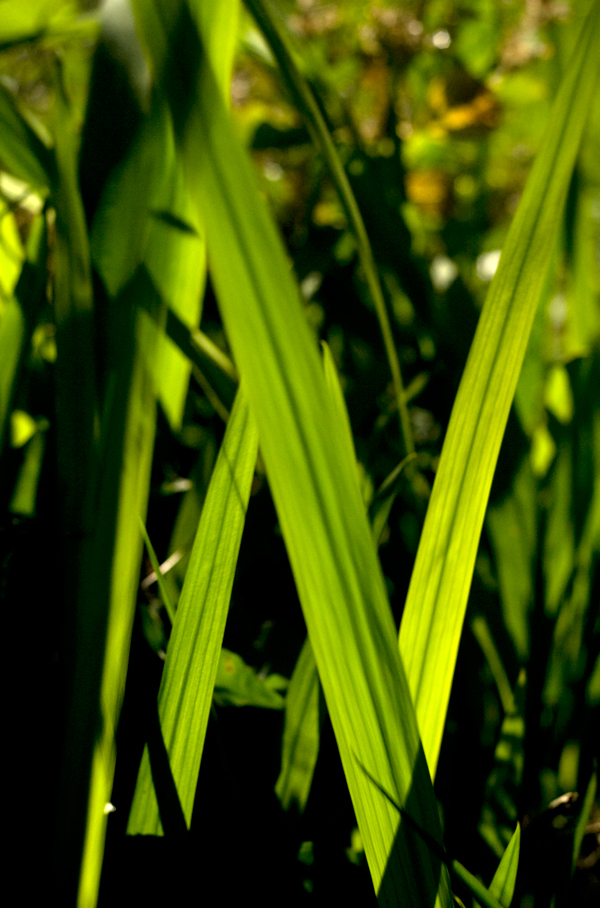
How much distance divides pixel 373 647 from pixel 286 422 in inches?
2.6

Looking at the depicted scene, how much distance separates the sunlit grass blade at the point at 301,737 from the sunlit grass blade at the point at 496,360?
0.21ft

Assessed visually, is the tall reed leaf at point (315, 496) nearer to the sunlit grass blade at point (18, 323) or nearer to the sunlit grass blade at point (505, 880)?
the sunlit grass blade at point (505, 880)

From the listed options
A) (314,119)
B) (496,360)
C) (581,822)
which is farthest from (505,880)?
(314,119)

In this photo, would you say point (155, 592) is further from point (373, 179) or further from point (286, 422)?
point (373, 179)

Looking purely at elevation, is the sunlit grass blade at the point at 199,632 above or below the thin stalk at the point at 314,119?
below

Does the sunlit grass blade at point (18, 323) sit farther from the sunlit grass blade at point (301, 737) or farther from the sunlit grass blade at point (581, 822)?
the sunlit grass blade at point (581, 822)

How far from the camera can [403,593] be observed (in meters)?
0.30

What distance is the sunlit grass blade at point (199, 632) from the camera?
186 millimetres

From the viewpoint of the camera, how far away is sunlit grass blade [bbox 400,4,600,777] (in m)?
0.18

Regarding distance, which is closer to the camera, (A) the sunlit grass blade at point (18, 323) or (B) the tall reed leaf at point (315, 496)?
(B) the tall reed leaf at point (315, 496)

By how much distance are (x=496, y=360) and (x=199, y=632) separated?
5.0 inches

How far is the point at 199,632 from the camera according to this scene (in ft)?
0.61

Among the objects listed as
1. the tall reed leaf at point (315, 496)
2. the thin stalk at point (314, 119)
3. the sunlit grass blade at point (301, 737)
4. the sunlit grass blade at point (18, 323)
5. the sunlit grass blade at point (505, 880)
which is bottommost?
the sunlit grass blade at point (505, 880)

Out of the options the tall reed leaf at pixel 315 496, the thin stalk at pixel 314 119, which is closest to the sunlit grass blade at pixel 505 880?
the tall reed leaf at pixel 315 496
